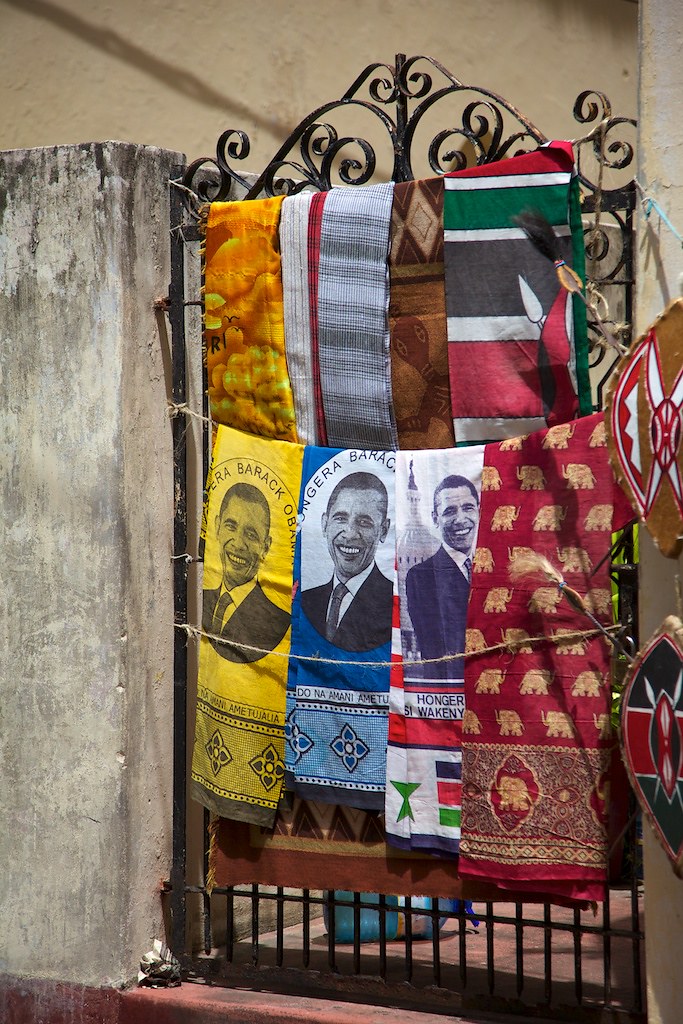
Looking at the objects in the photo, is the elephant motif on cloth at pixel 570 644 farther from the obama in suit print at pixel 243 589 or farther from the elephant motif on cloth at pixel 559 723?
the obama in suit print at pixel 243 589

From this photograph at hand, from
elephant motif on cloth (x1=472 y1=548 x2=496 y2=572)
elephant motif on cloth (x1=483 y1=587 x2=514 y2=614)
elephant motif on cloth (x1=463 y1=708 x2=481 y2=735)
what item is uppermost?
elephant motif on cloth (x1=472 y1=548 x2=496 y2=572)

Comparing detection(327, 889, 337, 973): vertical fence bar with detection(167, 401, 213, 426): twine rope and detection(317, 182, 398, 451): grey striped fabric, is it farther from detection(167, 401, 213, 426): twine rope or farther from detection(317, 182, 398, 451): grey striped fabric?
detection(167, 401, 213, 426): twine rope

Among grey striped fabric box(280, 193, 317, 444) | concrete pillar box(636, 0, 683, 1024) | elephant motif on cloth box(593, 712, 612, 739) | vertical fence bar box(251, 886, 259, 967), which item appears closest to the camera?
concrete pillar box(636, 0, 683, 1024)

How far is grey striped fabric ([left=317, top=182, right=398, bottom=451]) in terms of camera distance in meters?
3.95

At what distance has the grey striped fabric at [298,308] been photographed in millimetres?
4066

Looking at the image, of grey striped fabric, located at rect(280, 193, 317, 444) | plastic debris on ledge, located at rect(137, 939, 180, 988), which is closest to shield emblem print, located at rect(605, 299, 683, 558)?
grey striped fabric, located at rect(280, 193, 317, 444)

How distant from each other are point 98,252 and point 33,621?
1285 millimetres

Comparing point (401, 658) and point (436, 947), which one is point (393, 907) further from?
point (401, 658)

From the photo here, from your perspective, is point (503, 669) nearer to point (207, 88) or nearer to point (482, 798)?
point (482, 798)

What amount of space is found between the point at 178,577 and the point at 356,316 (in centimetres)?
114

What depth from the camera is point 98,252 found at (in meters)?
4.40

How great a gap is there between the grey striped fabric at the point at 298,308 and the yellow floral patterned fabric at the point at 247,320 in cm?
Result: 2

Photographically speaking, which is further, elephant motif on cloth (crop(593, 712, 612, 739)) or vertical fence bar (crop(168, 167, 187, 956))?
vertical fence bar (crop(168, 167, 187, 956))

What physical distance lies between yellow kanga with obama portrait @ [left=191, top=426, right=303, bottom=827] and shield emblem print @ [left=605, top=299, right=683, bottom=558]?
3.88ft
